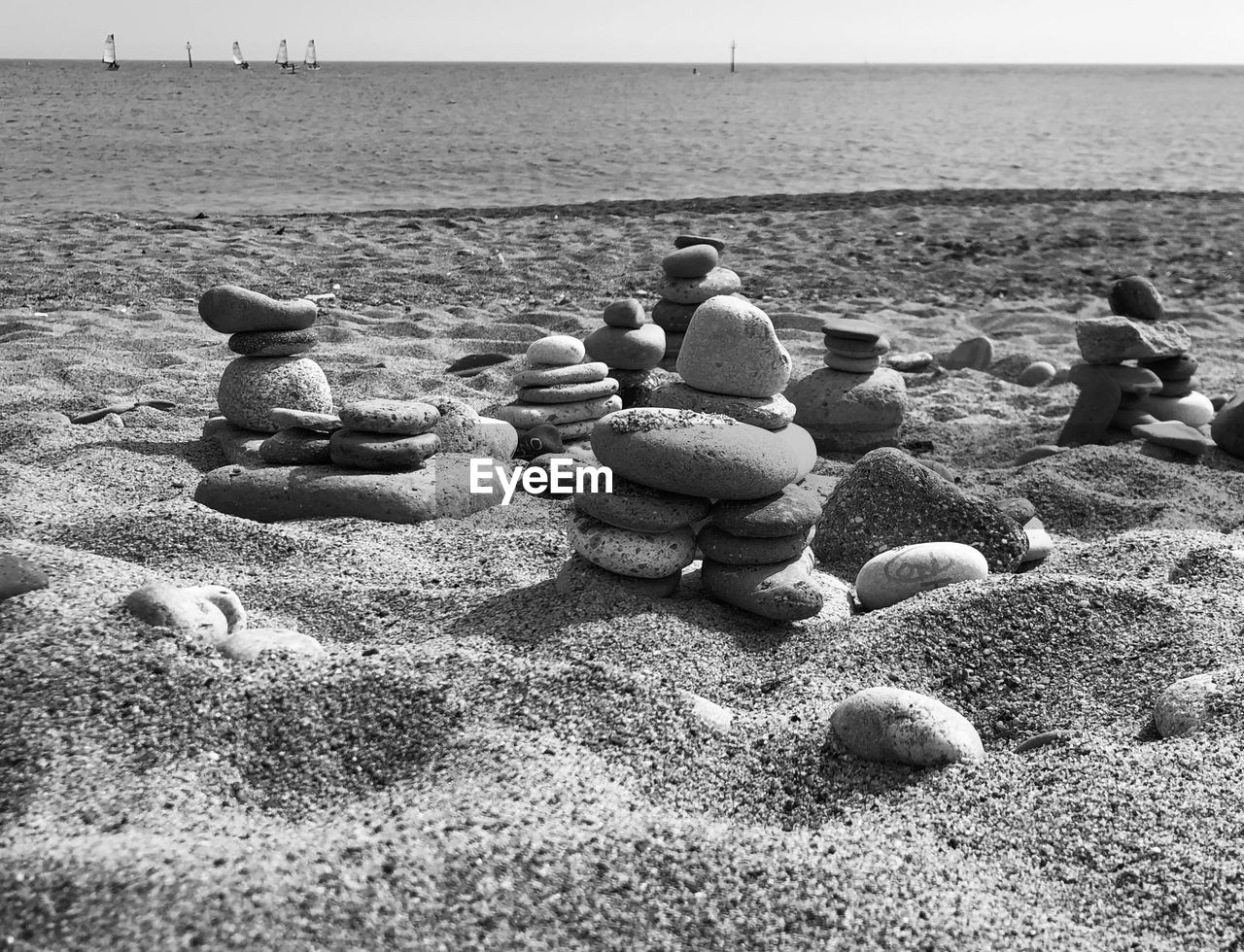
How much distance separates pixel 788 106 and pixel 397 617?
144 feet

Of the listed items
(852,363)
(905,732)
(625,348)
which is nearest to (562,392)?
(625,348)

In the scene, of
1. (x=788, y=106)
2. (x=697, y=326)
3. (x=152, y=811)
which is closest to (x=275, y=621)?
(x=152, y=811)

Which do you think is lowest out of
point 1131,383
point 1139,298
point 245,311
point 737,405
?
point 1131,383

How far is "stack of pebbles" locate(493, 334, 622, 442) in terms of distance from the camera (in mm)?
5047

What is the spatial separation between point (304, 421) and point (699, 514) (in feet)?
5.78

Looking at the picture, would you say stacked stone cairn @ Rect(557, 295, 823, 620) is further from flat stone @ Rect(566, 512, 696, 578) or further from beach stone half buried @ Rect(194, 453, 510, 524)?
beach stone half buried @ Rect(194, 453, 510, 524)

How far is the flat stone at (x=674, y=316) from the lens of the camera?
600 cm

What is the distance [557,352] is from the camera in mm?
5086

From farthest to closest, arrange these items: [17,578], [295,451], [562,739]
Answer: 1. [295,451]
2. [17,578]
3. [562,739]

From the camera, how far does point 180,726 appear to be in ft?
7.57

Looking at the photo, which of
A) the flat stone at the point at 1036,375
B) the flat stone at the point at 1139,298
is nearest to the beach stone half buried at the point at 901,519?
the flat stone at the point at 1139,298

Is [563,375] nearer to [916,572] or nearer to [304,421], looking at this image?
[304,421]

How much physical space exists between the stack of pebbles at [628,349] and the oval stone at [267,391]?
1.30m

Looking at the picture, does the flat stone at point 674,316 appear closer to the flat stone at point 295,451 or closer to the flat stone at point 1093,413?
the flat stone at point 1093,413
